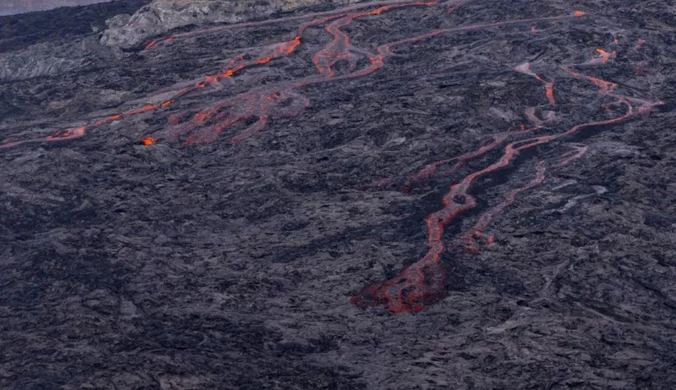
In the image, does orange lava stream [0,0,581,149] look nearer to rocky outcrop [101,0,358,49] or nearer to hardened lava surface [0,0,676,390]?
hardened lava surface [0,0,676,390]

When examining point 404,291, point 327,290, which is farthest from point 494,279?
point 327,290

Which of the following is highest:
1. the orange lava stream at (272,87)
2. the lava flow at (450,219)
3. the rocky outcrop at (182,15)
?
the rocky outcrop at (182,15)

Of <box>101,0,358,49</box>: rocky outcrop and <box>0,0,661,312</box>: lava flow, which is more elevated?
<box>101,0,358,49</box>: rocky outcrop

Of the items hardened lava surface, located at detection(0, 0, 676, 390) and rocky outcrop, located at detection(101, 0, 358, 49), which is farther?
rocky outcrop, located at detection(101, 0, 358, 49)

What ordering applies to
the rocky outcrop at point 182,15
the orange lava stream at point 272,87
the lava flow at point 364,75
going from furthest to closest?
the rocky outcrop at point 182,15 → the orange lava stream at point 272,87 → the lava flow at point 364,75

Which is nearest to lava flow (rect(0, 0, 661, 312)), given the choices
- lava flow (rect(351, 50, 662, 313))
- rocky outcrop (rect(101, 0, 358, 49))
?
lava flow (rect(351, 50, 662, 313))

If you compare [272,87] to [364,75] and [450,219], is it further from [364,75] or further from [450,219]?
[450,219]

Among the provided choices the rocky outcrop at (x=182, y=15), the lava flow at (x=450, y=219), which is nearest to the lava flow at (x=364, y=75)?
the lava flow at (x=450, y=219)

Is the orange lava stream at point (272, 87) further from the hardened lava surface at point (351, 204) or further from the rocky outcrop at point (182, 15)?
the rocky outcrop at point (182, 15)

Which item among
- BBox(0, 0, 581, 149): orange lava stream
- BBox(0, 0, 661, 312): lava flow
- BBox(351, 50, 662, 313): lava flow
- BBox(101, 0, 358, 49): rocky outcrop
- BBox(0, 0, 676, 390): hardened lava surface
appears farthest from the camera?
BBox(101, 0, 358, 49): rocky outcrop
